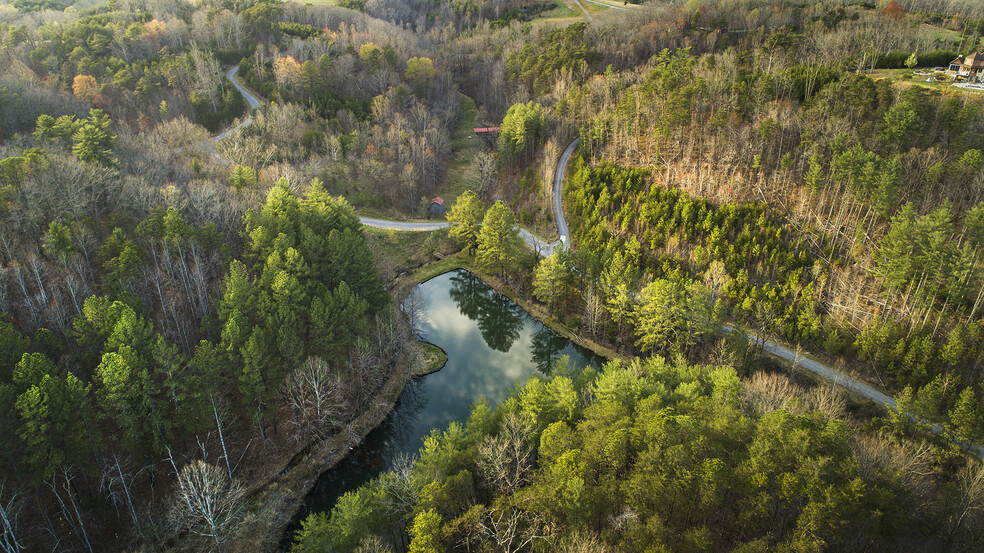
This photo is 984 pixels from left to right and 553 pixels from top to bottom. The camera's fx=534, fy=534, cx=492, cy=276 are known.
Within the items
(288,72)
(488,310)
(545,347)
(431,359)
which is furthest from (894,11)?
(288,72)

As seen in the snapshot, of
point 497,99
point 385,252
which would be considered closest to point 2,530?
point 385,252

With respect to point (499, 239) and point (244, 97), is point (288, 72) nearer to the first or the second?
point (244, 97)

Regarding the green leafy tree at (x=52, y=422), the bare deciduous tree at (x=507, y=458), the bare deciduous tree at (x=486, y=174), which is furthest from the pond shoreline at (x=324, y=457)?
the bare deciduous tree at (x=486, y=174)

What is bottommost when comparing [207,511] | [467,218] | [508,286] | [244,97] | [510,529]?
[508,286]

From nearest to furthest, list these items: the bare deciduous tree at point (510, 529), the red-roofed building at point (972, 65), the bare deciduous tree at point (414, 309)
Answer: the bare deciduous tree at point (510, 529)
the red-roofed building at point (972, 65)
the bare deciduous tree at point (414, 309)

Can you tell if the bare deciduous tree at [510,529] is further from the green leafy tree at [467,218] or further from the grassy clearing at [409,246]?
the green leafy tree at [467,218]

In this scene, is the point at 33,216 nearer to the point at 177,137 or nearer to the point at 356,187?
the point at 177,137

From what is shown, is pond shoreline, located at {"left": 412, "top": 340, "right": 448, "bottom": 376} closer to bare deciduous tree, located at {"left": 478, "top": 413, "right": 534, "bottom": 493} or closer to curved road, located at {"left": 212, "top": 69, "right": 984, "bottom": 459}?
curved road, located at {"left": 212, "top": 69, "right": 984, "bottom": 459}

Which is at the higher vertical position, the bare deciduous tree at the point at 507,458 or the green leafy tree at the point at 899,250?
the green leafy tree at the point at 899,250
